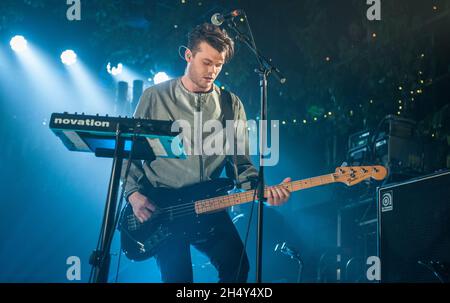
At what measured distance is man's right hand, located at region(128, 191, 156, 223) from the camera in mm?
3432

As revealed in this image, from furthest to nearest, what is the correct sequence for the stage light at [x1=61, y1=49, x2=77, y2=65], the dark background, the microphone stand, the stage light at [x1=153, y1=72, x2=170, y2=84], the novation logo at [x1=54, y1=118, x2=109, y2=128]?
the stage light at [x1=61, y1=49, x2=77, y2=65] → the stage light at [x1=153, y1=72, x2=170, y2=84] → the dark background → the microphone stand → the novation logo at [x1=54, y1=118, x2=109, y2=128]

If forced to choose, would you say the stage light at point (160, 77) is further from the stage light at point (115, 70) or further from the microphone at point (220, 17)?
the microphone at point (220, 17)

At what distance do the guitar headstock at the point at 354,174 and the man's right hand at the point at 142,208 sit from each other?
1.48m

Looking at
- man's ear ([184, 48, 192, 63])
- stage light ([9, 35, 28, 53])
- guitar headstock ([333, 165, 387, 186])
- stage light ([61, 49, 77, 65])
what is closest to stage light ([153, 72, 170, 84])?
stage light ([61, 49, 77, 65])

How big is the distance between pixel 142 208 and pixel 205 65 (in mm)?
1220

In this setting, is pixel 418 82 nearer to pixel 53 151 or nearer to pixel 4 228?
pixel 53 151

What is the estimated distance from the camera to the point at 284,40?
6844 millimetres

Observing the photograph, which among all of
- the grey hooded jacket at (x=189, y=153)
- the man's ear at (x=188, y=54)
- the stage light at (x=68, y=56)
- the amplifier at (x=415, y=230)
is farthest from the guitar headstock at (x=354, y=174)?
the stage light at (x=68, y=56)

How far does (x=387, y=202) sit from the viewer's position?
411 centimetres

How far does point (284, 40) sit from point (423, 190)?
3.59m

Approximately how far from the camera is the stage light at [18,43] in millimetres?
7590

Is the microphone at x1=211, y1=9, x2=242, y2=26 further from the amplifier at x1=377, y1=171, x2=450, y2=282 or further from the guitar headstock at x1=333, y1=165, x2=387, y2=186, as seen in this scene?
the amplifier at x1=377, y1=171, x2=450, y2=282

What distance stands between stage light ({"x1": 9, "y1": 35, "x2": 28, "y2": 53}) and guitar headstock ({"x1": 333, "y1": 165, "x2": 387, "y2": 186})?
5542 millimetres
